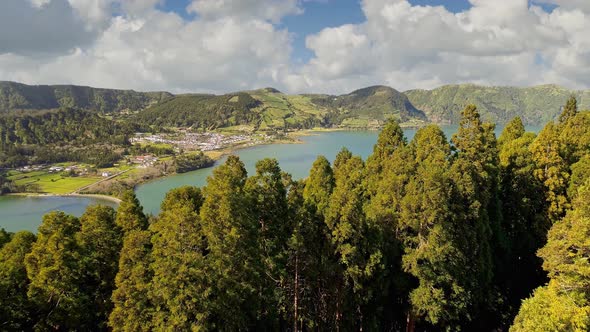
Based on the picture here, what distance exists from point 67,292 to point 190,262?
27.6 ft

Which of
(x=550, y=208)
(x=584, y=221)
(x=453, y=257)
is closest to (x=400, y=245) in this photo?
(x=453, y=257)

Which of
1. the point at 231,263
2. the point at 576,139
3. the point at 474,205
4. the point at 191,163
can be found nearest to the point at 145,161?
the point at 191,163

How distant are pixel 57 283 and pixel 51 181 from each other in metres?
131

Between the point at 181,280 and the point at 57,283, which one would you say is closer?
the point at 181,280

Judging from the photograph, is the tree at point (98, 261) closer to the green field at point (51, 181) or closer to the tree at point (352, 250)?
the tree at point (352, 250)

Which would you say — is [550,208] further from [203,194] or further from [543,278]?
[203,194]

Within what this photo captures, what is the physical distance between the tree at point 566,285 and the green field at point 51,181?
410 feet

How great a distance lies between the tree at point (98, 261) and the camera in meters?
18.1

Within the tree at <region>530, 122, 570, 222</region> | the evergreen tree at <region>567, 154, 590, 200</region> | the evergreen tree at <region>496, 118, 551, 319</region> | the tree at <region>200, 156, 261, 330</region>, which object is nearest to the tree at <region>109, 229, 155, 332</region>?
the tree at <region>200, 156, 261, 330</region>

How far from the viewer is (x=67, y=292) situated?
56.0ft

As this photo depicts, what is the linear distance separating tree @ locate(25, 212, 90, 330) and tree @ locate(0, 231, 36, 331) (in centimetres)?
44

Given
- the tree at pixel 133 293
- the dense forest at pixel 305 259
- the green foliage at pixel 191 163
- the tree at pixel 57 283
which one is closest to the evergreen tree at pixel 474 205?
the dense forest at pixel 305 259

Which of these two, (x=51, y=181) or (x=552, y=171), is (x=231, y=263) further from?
(x=51, y=181)

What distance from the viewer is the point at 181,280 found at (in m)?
12.9
